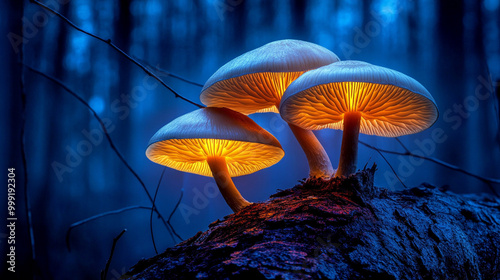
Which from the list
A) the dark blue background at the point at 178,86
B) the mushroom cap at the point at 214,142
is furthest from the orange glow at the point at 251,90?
the dark blue background at the point at 178,86

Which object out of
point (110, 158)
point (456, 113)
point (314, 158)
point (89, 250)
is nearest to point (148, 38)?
point (110, 158)

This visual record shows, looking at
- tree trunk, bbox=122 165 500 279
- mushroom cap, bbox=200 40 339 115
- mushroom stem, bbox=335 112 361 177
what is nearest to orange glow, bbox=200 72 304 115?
mushroom cap, bbox=200 40 339 115

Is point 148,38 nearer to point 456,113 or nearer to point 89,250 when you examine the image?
point 89,250

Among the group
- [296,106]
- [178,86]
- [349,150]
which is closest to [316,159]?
[349,150]

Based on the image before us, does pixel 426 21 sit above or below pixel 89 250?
above

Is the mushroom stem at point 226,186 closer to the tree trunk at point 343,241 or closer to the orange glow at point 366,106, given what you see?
the tree trunk at point 343,241

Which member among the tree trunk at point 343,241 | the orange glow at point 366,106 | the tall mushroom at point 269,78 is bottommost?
the tree trunk at point 343,241

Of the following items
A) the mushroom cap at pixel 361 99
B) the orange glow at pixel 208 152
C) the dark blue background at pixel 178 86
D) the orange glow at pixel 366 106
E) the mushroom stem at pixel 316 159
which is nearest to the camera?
the mushroom cap at pixel 361 99
